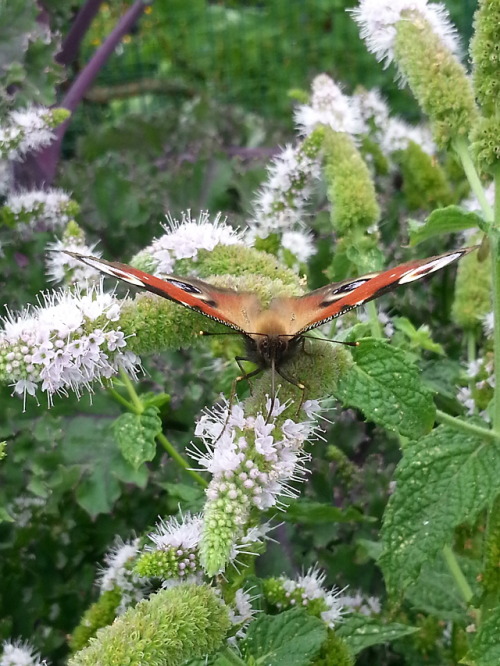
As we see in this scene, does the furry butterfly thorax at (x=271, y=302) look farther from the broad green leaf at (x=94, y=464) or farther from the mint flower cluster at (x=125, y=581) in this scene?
the broad green leaf at (x=94, y=464)

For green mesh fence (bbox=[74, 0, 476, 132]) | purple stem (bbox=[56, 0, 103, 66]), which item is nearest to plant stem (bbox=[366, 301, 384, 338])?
purple stem (bbox=[56, 0, 103, 66])

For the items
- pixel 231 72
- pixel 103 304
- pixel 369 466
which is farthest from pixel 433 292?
pixel 231 72

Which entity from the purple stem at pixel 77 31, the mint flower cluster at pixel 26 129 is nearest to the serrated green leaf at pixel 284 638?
the mint flower cluster at pixel 26 129

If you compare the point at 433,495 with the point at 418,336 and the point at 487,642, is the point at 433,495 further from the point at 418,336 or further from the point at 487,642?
the point at 418,336

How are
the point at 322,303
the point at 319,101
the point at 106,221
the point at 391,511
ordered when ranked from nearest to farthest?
the point at 322,303, the point at 391,511, the point at 319,101, the point at 106,221

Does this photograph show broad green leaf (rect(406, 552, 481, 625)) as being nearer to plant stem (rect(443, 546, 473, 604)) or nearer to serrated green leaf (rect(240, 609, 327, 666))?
plant stem (rect(443, 546, 473, 604))

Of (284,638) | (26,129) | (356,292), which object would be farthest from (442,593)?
(26,129)

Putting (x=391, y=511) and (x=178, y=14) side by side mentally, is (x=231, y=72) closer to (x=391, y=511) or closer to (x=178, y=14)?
(x=178, y=14)
